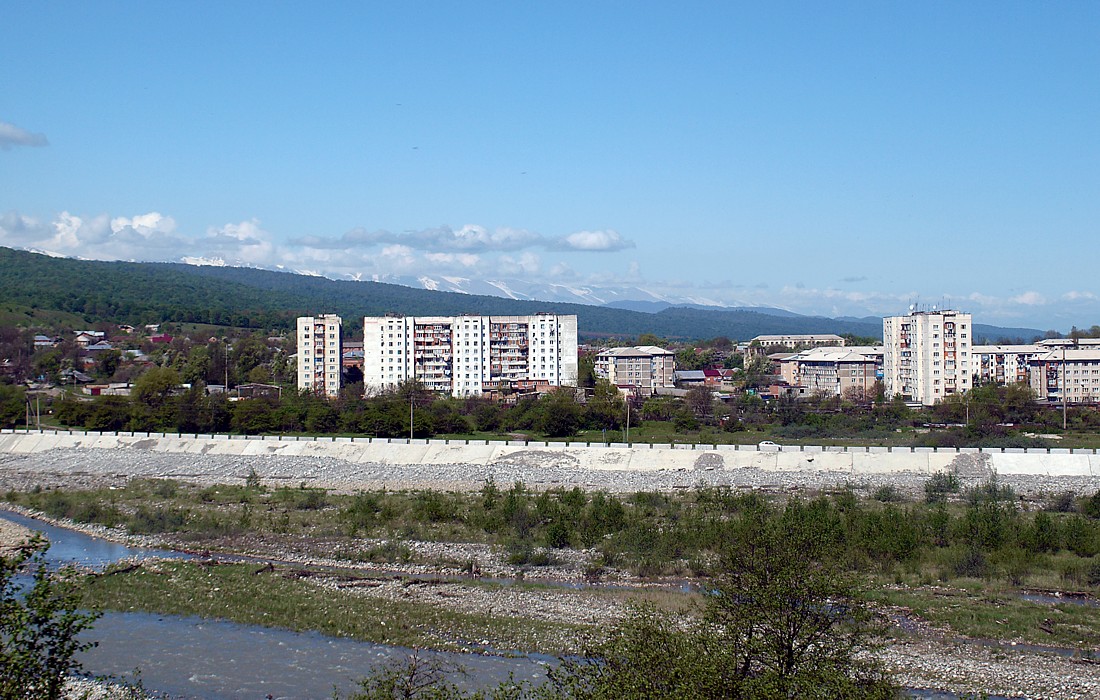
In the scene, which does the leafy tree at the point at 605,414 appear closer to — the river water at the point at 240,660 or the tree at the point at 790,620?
the river water at the point at 240,660

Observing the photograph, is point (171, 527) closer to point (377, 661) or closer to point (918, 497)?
point (377, 661)

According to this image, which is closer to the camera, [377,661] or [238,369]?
[377,661]

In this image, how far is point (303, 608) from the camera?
15945 millimetres

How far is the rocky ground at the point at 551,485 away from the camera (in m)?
13.0

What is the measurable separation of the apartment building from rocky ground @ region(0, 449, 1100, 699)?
3333cm

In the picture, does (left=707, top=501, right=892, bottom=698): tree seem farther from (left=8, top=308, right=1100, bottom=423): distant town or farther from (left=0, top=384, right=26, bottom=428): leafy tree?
(left=0, top=384, right=26, bottom=428): leafy tree

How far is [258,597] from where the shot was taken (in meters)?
16.7

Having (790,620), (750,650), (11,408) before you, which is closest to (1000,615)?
(790,620)

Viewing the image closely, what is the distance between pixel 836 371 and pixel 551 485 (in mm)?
41209

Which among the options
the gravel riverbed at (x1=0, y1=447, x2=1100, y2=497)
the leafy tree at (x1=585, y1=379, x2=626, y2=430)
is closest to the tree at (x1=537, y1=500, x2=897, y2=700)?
the gravel riverbed at (x1=0, y1=447, x2=1100, y2=497)

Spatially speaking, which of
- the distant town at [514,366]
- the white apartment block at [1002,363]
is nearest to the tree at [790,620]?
the distant town at [514,366]

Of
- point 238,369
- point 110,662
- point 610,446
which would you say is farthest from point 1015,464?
point 238,369

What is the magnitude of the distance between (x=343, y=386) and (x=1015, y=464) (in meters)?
39.2

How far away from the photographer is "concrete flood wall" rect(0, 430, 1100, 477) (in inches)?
1230
